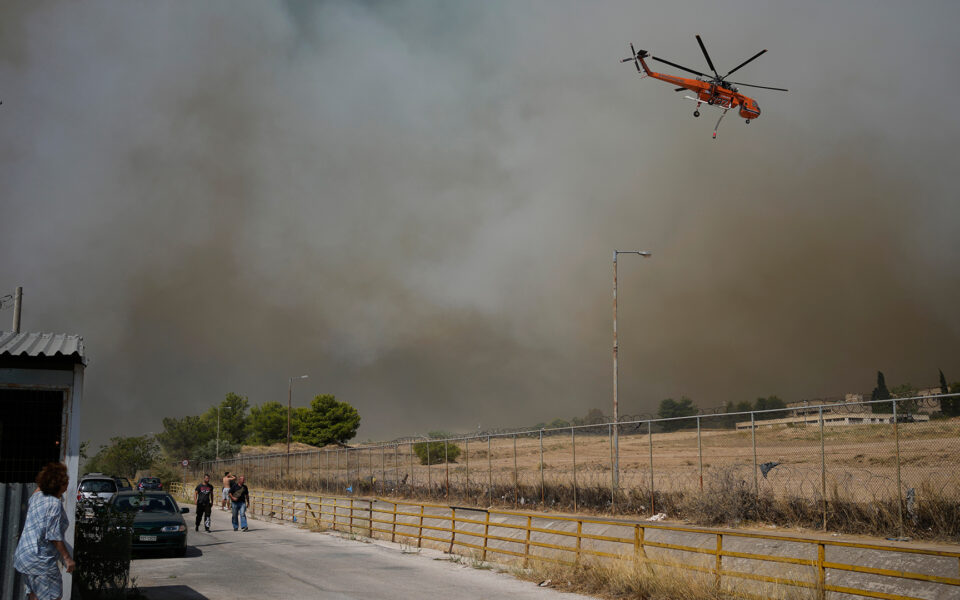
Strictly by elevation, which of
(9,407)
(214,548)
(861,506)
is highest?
(9,407)

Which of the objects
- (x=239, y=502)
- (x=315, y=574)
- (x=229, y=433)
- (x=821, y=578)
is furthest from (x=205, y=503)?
(x=229, y=433)

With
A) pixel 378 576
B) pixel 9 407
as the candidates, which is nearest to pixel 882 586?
pixel 378 576

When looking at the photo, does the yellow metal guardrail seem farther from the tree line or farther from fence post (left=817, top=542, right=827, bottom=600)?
the tree line

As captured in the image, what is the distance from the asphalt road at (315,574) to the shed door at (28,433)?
4.20 metres

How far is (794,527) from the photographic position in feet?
67.2

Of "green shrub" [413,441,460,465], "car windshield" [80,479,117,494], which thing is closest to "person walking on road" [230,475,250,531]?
"car windshield" [80,479,117,494]

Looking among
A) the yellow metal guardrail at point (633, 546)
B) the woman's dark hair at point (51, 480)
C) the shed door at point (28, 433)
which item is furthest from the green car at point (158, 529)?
the woman's dark hair at point (51, 480)

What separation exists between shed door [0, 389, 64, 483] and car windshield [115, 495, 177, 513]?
38.0 ft

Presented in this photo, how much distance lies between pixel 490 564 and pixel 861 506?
9.20 meters

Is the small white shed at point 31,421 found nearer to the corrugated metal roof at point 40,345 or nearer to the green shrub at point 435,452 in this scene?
the corrugated metal roof at point 40,345

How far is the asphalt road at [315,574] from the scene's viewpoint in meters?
13.6

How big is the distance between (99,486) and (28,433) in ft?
65.6

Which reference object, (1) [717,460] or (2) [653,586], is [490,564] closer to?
(2) [653,586]

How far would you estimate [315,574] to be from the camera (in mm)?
16125
